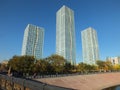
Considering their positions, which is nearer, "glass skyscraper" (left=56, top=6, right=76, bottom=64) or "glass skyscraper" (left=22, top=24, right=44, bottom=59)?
"glass skyscraper" (left=56, top=6, right=76, bottom=64)

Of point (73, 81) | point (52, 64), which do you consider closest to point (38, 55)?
point (52, 64)

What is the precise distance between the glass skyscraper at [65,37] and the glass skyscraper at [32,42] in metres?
26.8

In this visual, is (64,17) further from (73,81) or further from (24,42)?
(73,81)

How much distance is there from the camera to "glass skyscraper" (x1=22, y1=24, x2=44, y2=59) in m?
180

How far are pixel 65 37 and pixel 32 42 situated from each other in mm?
47133

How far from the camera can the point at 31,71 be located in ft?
196

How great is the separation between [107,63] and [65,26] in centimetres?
9065

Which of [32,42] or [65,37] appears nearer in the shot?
[65,37]

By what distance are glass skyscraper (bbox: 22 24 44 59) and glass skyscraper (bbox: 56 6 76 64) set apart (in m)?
26.8

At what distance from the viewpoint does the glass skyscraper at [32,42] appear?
180500 mm

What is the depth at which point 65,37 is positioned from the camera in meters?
180

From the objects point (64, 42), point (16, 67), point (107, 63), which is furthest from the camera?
point (64, 42)

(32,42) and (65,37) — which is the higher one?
(65,37)

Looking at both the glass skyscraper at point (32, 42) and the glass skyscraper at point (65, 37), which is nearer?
the glass skyscraper at point (65, 37)
